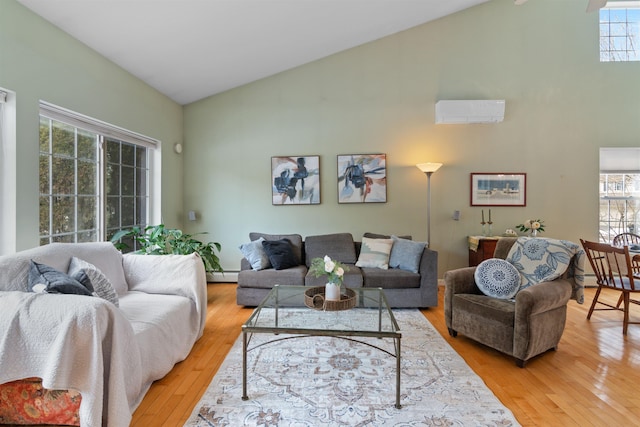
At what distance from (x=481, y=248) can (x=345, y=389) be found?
3.08 meters

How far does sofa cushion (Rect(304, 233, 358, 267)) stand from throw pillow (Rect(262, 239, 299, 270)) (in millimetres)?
248

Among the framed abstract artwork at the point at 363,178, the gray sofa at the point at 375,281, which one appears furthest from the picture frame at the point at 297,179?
the gray sofa at the point at 375,281

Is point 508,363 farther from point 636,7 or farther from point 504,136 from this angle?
point 636,7

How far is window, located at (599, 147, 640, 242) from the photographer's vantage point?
15.1 feet

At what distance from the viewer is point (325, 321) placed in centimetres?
209

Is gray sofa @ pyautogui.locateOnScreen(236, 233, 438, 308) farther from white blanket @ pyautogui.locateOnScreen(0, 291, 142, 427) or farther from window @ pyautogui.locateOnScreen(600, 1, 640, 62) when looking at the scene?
window @ pyautogui.locateOnScreen(600, 1, 640, 62)

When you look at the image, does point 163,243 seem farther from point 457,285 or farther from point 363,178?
point 457,285

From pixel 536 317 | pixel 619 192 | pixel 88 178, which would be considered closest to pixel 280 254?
pixel 88 178

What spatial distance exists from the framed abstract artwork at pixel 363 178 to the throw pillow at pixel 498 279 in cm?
208

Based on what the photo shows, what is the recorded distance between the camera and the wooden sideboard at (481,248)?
4.24 metres

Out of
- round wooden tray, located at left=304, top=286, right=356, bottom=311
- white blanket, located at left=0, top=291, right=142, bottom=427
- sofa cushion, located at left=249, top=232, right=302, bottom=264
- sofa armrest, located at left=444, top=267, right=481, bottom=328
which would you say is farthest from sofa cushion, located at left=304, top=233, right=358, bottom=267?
white blanket, located at left=0, top=291, right=142, bottom=427

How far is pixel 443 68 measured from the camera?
182 inches

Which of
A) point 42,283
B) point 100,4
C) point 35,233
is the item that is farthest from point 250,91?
point 42,283

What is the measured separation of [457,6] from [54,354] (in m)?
5.47
